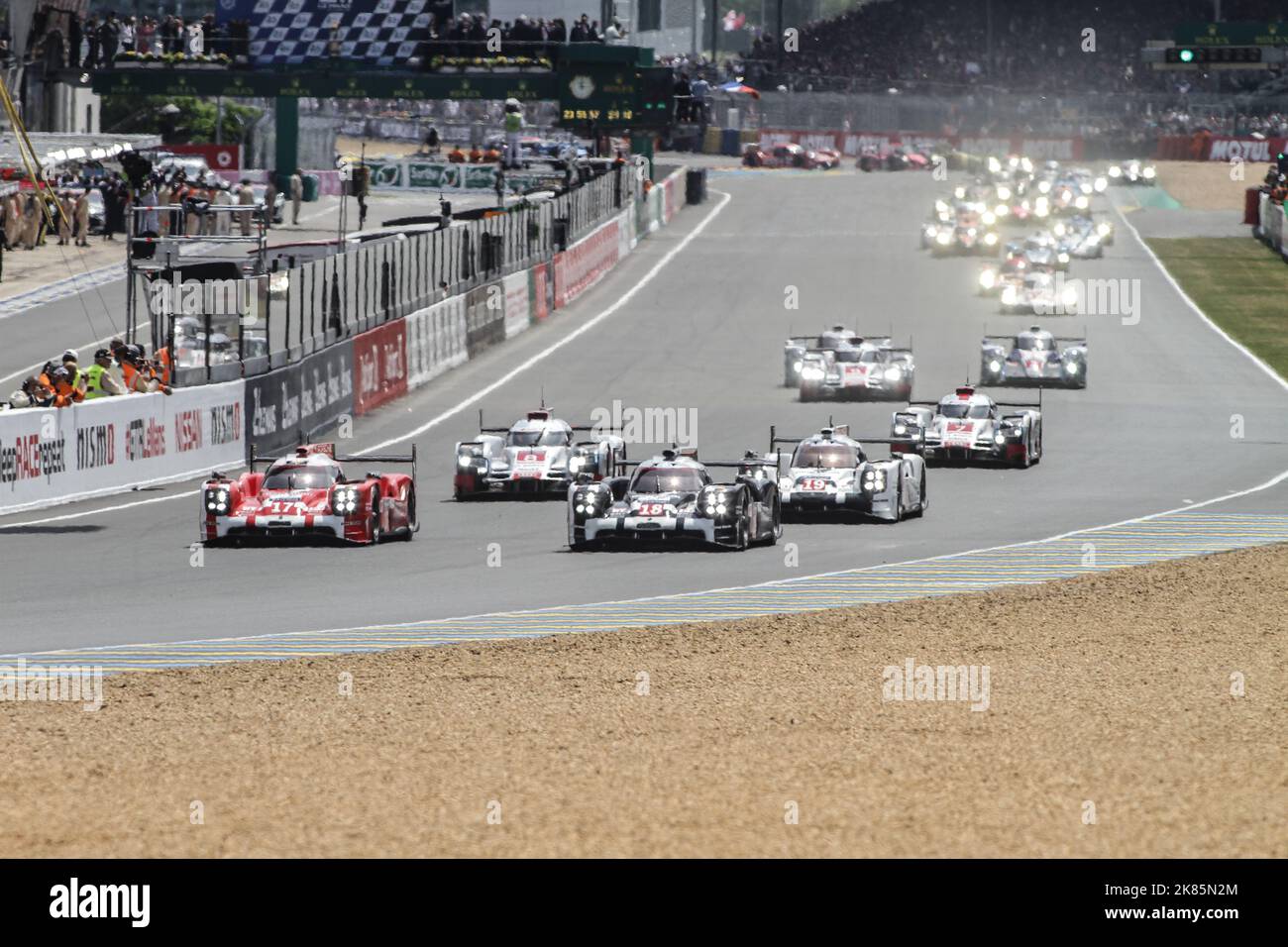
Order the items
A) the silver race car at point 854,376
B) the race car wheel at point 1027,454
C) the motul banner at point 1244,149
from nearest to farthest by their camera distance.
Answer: the race car wheel at point 1027,454 < the silver race car at point 854,376 < the motul banner at point 1244,149

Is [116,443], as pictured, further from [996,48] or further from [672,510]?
[996,48]

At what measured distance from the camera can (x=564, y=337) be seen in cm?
5309

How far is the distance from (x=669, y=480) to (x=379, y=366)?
16921mm

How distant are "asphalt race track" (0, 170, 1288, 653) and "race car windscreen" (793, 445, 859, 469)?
89 centimetres

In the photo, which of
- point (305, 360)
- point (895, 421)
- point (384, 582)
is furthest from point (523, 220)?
point (384, 582)

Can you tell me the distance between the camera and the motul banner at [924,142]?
118 m

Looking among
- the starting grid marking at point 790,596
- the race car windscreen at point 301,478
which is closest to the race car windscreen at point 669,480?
the starting grid marking at point 790,596

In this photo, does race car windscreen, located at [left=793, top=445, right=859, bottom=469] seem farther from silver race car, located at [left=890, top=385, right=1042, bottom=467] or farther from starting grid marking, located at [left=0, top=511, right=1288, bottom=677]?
silver race car, located at [left=890, top=385, right=1042, bottom=467]

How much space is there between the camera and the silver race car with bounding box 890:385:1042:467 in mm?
32719

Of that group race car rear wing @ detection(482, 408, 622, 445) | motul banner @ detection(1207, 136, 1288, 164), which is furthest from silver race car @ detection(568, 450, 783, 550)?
motul banner @ detection(1207, 136, 1288, 164)

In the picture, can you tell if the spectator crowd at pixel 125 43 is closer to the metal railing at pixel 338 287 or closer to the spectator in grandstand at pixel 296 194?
the spectator in grandstand at pixel 296 194

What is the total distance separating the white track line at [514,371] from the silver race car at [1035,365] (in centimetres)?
1017

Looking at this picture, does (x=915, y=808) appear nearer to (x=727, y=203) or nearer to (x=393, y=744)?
(x=393, y=744)
